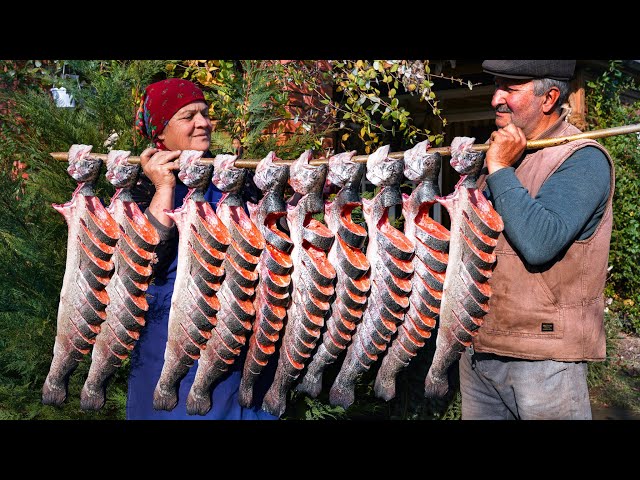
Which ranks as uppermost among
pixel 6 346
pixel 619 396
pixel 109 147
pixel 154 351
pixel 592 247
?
pixel 109 147

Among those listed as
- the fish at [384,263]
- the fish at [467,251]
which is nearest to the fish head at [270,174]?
the fish at [384,263]

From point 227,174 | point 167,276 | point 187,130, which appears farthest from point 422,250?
point 187,130

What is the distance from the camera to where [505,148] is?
93.8 inches

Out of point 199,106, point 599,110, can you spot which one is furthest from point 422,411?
point 599,110

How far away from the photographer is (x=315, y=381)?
8.68 ft

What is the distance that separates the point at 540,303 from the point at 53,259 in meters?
2.73

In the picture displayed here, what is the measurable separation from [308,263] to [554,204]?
858mm

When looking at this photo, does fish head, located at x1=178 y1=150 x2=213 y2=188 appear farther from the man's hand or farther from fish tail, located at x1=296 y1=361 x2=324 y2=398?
the man's hand

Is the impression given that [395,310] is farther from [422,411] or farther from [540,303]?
[422,411]

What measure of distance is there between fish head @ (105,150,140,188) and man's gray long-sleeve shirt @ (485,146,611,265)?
4.33 feet

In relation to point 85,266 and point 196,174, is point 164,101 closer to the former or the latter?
point 196,174

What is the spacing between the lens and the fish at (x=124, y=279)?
2592 millimetres

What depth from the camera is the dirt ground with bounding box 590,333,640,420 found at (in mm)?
6023

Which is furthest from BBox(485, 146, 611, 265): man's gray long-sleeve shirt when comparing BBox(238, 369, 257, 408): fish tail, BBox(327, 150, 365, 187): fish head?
BBox(238, 369, 257, 408): fish tail
